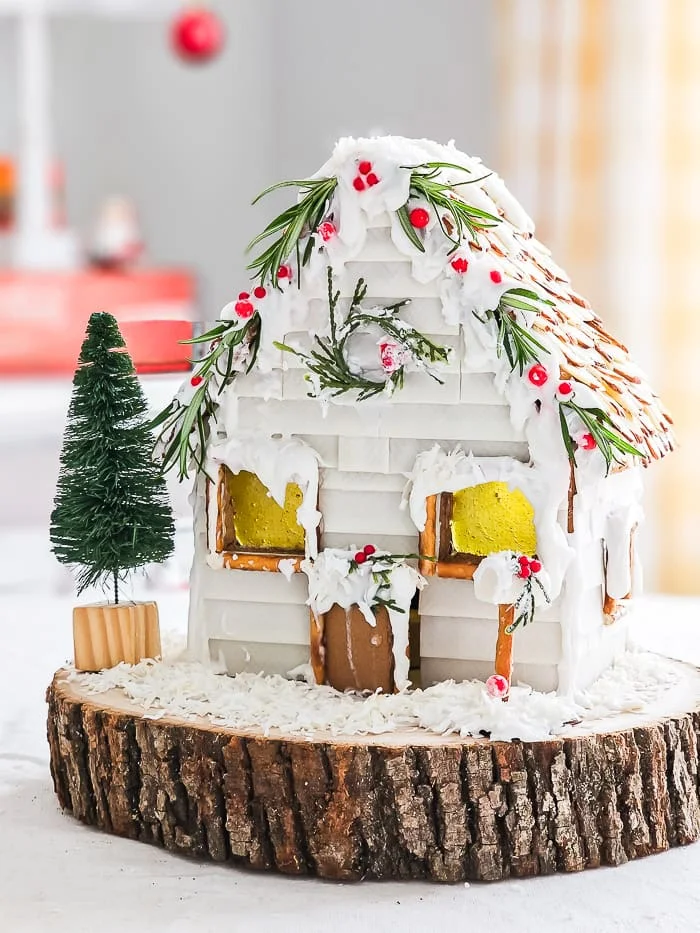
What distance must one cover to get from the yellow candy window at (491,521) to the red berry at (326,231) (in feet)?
1.04

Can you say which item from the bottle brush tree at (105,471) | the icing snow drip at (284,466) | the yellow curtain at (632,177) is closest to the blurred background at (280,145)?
the yellow curtain at (632,177)

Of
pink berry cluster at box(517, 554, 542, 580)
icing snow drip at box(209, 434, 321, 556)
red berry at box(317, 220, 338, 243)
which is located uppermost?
red berry at box(317, 220, 338, 243)

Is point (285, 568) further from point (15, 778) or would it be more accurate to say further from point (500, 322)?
point (15, 778)

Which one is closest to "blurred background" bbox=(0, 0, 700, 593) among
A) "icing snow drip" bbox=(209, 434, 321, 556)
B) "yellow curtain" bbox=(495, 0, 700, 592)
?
"yellow curtain" bbox=(495, 0, 700, 592)

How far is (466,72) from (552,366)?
3.02 m

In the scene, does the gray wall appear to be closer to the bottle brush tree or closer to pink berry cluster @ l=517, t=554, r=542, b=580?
the bottle brush tree

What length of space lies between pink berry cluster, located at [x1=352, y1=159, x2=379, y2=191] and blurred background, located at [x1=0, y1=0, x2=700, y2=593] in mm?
1646

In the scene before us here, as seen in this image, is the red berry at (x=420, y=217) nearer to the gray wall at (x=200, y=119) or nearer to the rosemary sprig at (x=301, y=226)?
the rosemary sprig at (x=301, y=226)

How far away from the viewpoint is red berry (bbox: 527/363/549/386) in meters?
1.41

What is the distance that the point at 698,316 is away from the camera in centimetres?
344

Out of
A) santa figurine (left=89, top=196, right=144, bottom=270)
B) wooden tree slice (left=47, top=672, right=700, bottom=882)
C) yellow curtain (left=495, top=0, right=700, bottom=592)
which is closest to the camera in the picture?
wooden tree slice (left=47, top=672, right=700, bottom=882)

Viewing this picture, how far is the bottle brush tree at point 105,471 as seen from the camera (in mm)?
1568

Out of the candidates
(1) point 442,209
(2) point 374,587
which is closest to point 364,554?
(2) point 374,587

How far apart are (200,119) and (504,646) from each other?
4158mm
